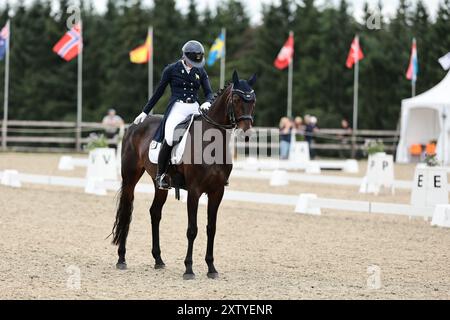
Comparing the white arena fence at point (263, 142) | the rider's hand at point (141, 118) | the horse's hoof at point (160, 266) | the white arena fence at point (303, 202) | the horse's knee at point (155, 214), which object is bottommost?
the horse's hoof at point (160, 266)

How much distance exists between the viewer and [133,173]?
9.62 m

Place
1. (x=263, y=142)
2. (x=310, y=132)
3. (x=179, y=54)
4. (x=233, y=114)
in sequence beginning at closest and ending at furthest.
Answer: (x=233, y=114) → (x=310, y=132) → (x=263, y=142) → (x=179, y=54)

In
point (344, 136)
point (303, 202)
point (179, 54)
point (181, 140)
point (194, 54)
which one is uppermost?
point (179, 54)

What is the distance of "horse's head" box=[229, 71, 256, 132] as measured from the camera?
315 inches

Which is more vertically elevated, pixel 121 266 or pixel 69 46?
pixel 69 46

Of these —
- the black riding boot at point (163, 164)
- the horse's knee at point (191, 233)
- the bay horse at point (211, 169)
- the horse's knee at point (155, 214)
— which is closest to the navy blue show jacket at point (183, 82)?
the black riding boot at point (163, 164)

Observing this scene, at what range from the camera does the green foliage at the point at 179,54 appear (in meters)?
45.5

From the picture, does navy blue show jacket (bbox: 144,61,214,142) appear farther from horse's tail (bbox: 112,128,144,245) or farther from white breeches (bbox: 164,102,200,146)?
horse's tail (bbox: 112,128,144,245)

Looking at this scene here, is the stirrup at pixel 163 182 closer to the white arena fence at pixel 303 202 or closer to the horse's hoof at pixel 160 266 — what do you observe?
the horse's hoof at pixel 160 266

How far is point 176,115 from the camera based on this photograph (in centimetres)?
884

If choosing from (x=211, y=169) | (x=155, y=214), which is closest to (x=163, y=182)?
(x=155, y=214)

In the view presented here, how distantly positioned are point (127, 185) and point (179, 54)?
133 feet

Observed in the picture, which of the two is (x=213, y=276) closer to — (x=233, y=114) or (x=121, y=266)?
(x=121, y=266)

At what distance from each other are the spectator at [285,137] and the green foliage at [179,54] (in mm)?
12574
